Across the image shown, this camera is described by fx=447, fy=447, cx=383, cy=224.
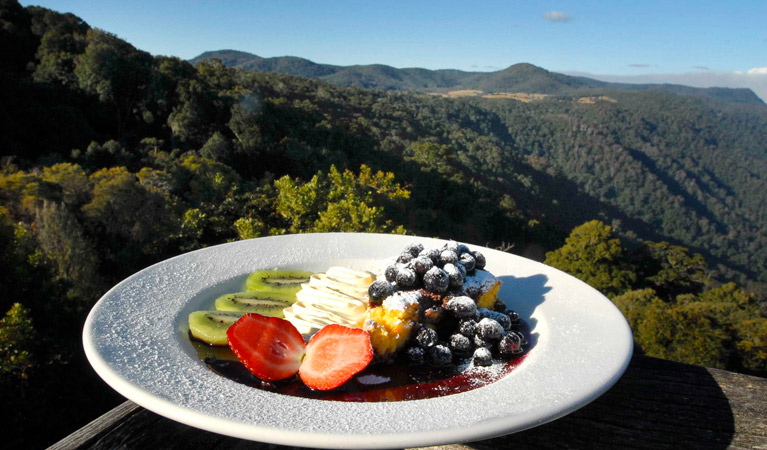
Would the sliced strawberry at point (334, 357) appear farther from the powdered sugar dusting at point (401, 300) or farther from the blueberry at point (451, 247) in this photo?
the blueberry at point (451, 247)

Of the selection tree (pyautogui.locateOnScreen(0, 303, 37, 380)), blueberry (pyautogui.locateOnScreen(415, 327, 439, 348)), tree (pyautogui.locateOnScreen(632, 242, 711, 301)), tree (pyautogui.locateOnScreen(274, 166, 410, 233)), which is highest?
blueberry (pyautogui.locateOnScreen(415, 327, 439, 348))

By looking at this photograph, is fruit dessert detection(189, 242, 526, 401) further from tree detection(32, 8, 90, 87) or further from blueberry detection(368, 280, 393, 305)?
tree detection(32, 8, 90, 87)

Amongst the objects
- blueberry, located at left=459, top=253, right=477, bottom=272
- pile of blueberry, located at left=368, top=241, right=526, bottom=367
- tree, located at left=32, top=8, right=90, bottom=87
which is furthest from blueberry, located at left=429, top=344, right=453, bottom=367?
tree, located at left=32, top=8, right=90, bottom=87

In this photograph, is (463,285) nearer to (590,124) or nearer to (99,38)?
(99,38)

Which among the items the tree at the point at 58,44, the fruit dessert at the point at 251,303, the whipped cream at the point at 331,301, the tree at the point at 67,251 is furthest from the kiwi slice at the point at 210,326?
the tree at the point at 58,44

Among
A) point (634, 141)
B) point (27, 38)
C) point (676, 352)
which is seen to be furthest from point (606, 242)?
point (634, 141)
